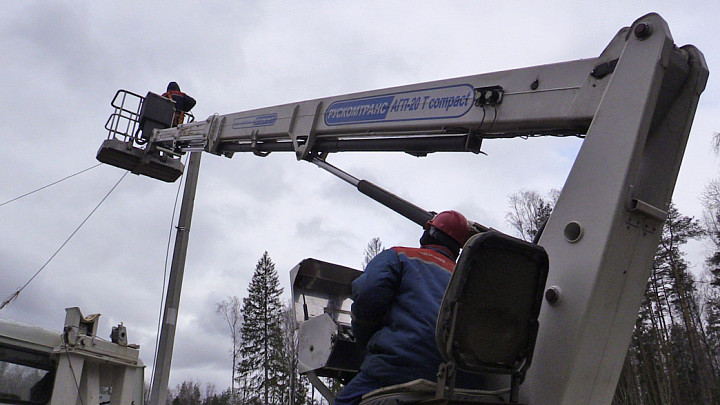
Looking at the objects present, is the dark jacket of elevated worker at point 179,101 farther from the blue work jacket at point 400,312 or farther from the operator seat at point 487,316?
the operator seat at point 487,316

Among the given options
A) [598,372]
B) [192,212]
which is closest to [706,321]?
[192,212]

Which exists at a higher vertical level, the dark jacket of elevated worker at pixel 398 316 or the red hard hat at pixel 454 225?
the red hard hat at pixel 454 225

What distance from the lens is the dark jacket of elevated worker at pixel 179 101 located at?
8.58 m

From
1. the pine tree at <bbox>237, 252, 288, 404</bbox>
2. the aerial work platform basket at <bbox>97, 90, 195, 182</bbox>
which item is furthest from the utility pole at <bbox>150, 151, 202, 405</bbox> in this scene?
the pine tree at <bbox>237, 252, 288, 404</bbox>

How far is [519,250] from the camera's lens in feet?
8.04

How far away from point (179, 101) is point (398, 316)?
6.73 meters

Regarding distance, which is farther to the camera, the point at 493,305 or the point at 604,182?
the point at 604,182

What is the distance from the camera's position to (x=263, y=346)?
34.9 m

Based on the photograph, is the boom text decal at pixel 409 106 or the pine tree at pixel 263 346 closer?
the boom text decal at pixel 409 106

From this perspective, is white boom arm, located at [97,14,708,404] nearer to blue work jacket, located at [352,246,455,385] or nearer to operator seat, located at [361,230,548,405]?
operator seat, located at [361,230,548,405]

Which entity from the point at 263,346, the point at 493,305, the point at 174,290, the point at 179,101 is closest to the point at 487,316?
the point at 493,305

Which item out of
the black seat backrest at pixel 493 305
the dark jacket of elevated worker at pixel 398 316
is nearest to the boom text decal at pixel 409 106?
the dark jacket of elevated worker at pixel 398 316

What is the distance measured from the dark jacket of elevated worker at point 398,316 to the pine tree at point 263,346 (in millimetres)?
31390

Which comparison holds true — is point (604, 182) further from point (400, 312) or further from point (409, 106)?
point (409, 106)
